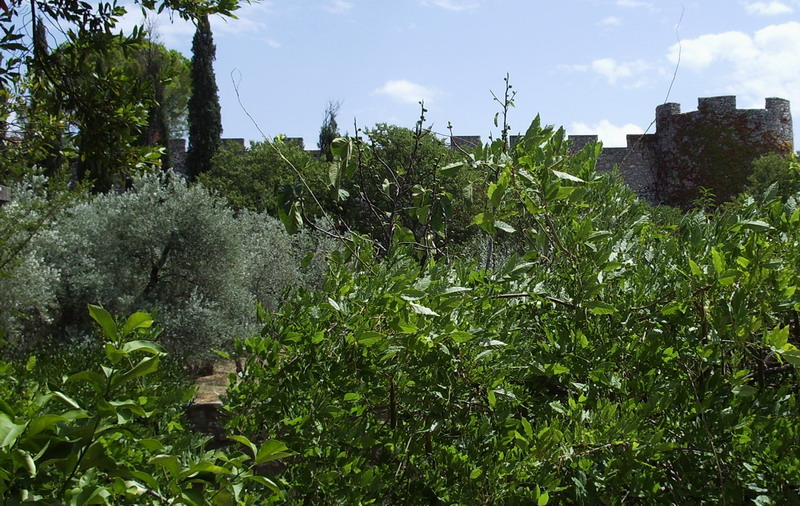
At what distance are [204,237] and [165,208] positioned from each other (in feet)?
2.32

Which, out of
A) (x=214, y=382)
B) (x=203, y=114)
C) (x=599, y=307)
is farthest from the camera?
(x=203, y=114)

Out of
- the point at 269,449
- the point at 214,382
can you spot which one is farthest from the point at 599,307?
the point at 214,382

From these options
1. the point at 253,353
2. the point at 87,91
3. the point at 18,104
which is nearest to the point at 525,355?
the point at 253,353

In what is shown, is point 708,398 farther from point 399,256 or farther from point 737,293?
point 399,256

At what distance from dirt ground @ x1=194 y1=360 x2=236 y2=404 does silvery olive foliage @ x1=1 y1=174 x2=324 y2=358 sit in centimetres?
56

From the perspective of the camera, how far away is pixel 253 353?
1.66 meters

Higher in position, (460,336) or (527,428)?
Answer: (460,336)

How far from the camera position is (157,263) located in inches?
447

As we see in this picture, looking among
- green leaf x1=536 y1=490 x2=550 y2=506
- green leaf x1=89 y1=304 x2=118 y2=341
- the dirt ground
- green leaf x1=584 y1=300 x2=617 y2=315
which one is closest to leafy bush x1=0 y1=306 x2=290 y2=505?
green leaf x1=89 y1=304 x2=118 y2=341

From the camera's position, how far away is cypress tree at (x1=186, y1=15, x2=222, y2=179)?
23.8 meters

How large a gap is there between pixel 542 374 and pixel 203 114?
77.3 feet

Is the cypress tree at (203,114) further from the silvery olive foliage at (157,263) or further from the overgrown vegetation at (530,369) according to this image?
the overgrown vegetation at (530,369)

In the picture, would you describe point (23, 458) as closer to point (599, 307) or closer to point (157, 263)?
point (599, 307)

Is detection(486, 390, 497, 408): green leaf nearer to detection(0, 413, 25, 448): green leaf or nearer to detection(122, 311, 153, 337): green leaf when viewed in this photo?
detection(122, 311, 153, 337): green leaf
